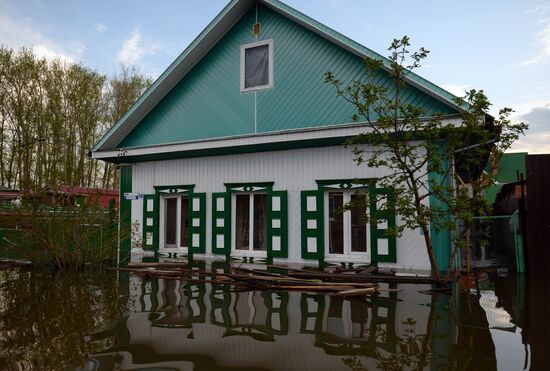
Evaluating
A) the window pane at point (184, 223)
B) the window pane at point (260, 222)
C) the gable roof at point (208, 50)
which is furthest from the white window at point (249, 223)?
the gable roof at point (208, 50)

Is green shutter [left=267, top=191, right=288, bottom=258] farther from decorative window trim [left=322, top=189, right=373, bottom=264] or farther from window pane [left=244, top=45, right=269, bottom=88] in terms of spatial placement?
window pane [left=244, top=45, right=269, bottom=88]

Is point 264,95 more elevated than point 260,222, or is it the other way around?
point 264,95

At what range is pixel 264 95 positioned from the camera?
11164 millimetres

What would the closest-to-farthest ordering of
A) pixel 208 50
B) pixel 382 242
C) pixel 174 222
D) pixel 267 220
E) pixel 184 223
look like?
1. pixel 382 242
2. pixel 267 220
3. pixel 208 50
4. pixel 184 223
5. pixel 174 222

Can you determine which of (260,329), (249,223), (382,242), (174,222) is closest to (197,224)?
(174,222)

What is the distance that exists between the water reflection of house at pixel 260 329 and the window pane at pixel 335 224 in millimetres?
3392

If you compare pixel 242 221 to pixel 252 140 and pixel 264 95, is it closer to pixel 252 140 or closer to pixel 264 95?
pixel 252 140

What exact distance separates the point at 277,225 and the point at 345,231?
1.71 m

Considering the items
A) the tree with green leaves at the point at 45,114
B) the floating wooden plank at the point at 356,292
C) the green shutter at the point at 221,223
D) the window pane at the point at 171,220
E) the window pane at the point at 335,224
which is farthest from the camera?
the tree with green leaves at the point at 45,114

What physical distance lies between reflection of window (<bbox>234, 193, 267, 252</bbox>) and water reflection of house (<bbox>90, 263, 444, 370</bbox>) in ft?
14.0

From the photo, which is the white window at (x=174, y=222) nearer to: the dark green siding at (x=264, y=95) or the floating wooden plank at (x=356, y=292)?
the dark green siding at (x=264, y=95)

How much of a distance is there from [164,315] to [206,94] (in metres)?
7.75

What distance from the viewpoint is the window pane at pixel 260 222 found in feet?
37.3

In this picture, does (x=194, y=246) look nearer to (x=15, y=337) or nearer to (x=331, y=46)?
(x=331, y=46)
